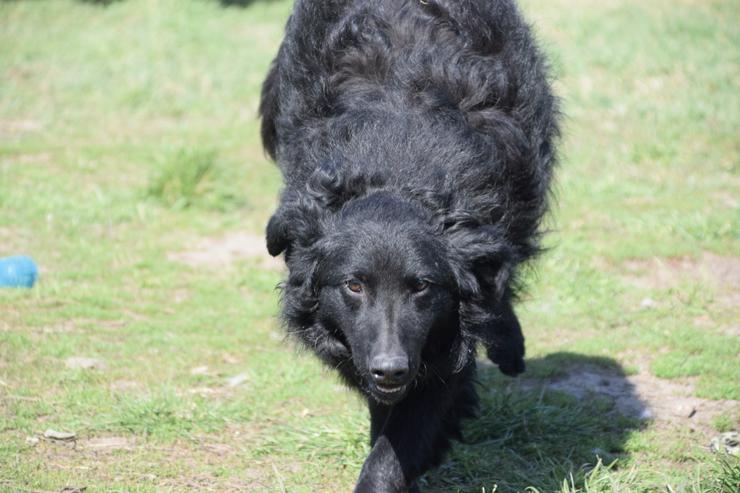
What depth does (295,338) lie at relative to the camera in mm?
4219

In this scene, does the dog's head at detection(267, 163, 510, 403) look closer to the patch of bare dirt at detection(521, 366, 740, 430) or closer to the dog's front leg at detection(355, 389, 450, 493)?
the dog's front leg at detection(355, 389, 450, 493)

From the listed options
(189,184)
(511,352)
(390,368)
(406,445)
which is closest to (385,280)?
(390,368)

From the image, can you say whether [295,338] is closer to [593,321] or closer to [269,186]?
[593,321]

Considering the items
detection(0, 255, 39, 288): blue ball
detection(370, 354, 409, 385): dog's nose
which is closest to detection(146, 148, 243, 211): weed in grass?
detection(0, 255, 39, 288): blue ball

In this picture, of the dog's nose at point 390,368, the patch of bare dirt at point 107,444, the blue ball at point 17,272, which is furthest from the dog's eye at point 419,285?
the blue ball at point 17,272

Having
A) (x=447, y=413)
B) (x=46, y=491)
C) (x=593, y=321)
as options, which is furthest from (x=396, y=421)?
(x=593, y=321)

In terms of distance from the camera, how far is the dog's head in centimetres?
366

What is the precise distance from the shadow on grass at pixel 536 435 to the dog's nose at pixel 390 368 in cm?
99

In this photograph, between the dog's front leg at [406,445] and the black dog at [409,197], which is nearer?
the black dog at [409,197]

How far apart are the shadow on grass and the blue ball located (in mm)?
3363

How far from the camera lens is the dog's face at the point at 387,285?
11.9 feet

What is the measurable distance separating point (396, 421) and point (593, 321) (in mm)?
2826

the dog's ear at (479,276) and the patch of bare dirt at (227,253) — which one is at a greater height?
the dog's ear at (479,276)

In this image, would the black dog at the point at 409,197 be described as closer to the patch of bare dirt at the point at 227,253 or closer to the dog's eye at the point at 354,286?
the dog's eye at the point at 354,286
